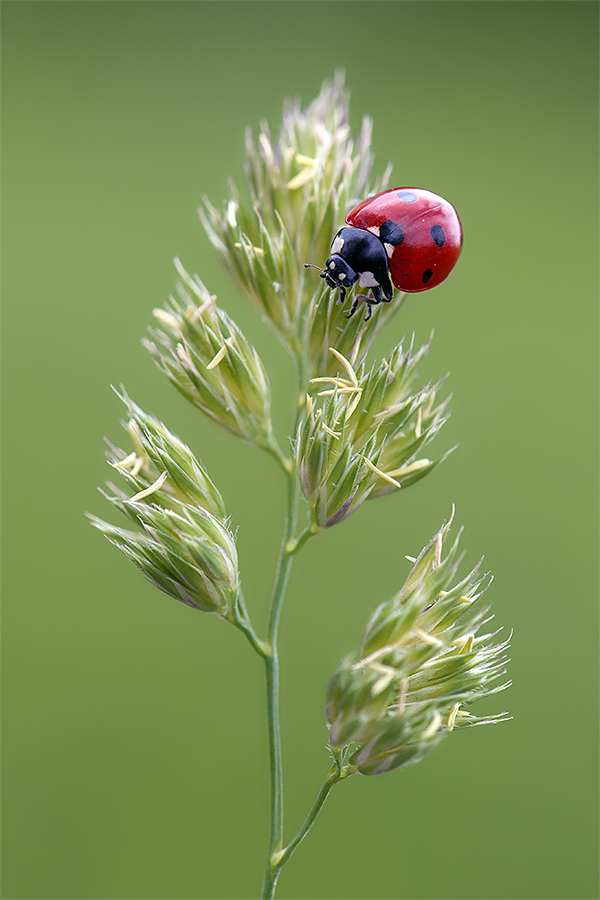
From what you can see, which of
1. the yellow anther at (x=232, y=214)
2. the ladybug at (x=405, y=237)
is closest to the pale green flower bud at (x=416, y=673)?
the ladybug at (x=405, y=237)

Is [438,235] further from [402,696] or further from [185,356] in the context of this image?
[402,696]

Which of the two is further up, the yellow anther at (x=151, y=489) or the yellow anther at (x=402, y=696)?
the yellow anther at (x=151, y=489)

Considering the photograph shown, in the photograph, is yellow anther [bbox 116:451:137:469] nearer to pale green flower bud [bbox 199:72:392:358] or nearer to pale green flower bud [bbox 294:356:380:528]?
pale green flower bud [bbox 294:356:380:528]

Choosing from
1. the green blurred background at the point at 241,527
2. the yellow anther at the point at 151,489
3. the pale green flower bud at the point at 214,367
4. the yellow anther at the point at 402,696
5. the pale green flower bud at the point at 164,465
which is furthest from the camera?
the green blurred background at the point at 241,527

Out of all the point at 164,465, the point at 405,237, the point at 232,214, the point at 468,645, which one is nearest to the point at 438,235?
the point at 405,237

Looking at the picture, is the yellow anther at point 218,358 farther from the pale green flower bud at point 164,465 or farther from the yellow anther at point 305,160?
the yellow anther at point 305,160

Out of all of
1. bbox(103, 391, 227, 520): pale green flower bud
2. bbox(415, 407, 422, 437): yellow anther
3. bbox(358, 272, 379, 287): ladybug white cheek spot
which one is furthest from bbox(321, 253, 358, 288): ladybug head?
bbox(103, 391, 227, 520): pale green flower bud
